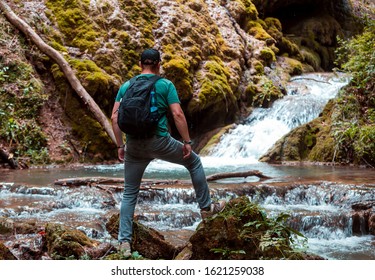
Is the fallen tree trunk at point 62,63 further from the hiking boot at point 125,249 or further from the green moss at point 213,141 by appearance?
the hiking boot at point 125,249

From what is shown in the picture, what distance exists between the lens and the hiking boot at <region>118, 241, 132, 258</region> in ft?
11.9

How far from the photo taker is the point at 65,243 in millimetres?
3943

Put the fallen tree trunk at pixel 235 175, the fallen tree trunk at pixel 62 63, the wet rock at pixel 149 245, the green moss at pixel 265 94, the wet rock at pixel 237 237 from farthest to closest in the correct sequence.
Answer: the green moss at pixel 265 94
the fallen tree trunk at pixel 62 63
the fallen tree trunk at pixel 235 175
the wet rock at pixel 149 245
the wet rock at pixel 237 237

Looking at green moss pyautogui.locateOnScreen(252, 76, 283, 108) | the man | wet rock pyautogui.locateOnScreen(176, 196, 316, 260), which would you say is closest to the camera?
wet rock pyautogui.locateOnScreen(176, 196, 316, 260)

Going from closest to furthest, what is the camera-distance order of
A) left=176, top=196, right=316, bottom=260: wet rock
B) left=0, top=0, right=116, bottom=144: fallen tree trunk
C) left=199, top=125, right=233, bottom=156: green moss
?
left=176, top=196, right=316, bottom=260: wet rock
left=0, top=0, right=116, bottom=144: fallen tree trunk
left=199, top=125, right=233, bottom=156: green moss

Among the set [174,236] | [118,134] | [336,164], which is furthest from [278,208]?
[336,164]

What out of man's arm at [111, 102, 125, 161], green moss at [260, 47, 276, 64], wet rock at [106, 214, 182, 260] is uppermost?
green moss at [260, 47, 276, 64]

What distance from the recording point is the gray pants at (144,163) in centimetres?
373

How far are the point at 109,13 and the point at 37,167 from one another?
586cm

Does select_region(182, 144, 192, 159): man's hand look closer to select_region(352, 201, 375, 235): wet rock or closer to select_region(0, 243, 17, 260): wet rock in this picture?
select_region(0, 243, 17, 260): wet rock

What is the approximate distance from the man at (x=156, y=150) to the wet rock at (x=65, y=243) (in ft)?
1.40

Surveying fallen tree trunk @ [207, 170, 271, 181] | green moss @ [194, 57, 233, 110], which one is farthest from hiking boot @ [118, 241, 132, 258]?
green moss @ [194, 57, 233, 110]

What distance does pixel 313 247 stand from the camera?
5477 millimetres

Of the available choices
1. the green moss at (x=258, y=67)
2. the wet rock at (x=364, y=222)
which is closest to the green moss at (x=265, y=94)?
the green moss at (x=258, y=67)
